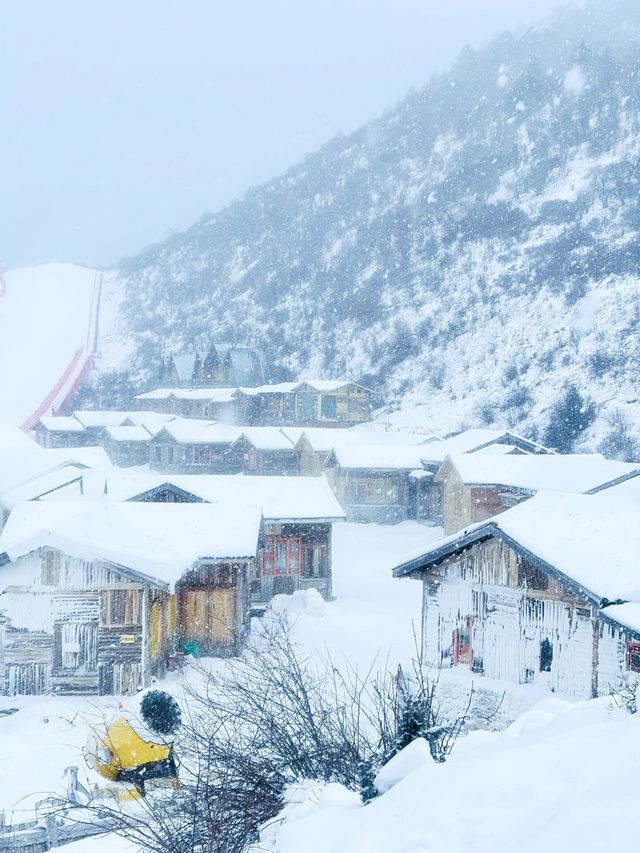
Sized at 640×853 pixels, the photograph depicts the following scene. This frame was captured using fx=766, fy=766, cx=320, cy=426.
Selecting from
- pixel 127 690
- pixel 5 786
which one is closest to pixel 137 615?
pixel 127 690

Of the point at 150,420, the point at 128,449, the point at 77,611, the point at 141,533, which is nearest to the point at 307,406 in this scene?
the point at 150,420

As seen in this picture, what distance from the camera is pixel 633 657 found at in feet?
42.3

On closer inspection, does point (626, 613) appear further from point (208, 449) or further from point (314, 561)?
point (208, 449)

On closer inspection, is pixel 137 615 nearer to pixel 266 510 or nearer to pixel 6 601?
pixel 6 601

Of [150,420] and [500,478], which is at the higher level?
[150,420]

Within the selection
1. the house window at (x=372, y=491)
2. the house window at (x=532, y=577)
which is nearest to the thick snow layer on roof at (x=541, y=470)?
the house window at (x=372, y=491)

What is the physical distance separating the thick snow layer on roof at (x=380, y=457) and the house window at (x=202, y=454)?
577 inches

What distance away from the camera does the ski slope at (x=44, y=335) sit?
7600 cm

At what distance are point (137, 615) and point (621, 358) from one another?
46.8m

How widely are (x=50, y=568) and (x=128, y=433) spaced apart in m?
41.9

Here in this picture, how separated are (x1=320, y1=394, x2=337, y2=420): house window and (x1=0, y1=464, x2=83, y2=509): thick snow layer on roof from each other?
99.3 ft

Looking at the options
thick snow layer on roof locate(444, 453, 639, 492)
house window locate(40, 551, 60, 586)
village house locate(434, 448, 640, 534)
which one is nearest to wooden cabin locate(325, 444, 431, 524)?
village house locate(434, 448, 640, 534)

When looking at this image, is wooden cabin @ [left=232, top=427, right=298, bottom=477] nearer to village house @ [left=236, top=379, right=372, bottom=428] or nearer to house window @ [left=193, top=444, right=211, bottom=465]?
house window @ [left=193, top=444, right=211, bottom=465]

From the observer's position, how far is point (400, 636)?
2258cm
